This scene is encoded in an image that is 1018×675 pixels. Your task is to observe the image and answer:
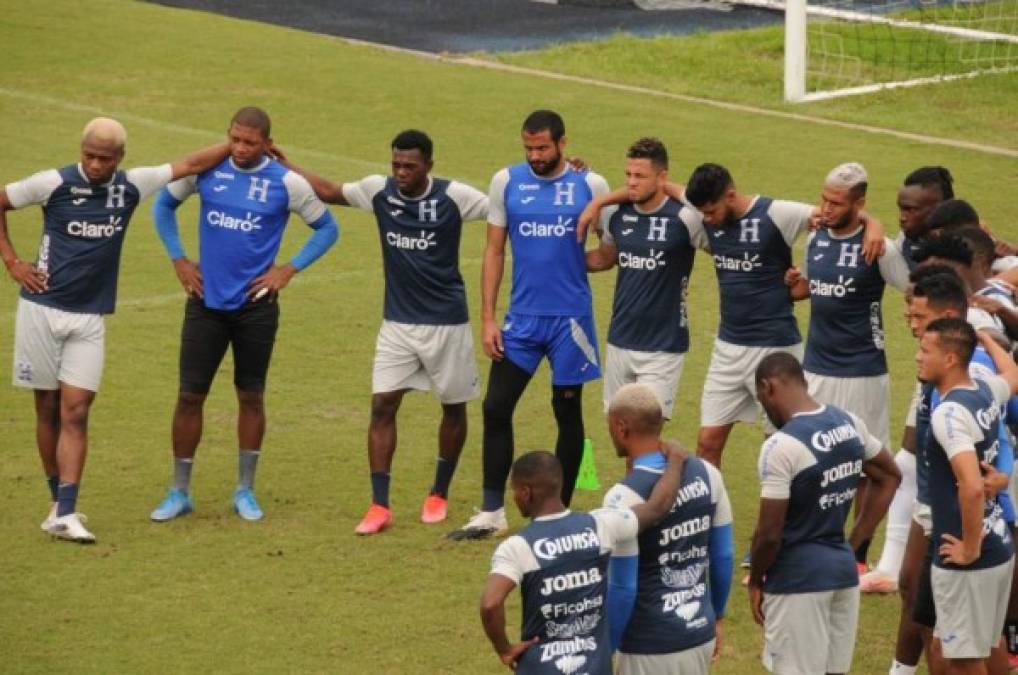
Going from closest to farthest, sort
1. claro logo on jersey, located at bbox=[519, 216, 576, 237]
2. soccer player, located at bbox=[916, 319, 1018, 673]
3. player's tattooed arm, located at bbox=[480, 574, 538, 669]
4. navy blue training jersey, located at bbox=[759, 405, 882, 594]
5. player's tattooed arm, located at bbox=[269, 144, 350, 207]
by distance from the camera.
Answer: player's tattooed arm, located at bbox=[480, 574, 538, 669] < navy blue training jersey, located at bbox=[759, 405, 882, 594] < soccer player, located at bbox=[916, 319, 1018, 673] < claro logo on jersey, located at bbox=[519, 216, 576, 237] < player's tattooed arm, located at bbox=[269, 144, 350, 207]

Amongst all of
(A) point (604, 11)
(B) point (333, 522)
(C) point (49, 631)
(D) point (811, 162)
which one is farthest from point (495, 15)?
(C) point (49, 631)

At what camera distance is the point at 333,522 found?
1207cm

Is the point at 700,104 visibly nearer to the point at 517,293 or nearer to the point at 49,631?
the point at 517,293

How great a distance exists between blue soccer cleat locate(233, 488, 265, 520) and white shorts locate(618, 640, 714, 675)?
429 centimetres

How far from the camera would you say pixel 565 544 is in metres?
7.77

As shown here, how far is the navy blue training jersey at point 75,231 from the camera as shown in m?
11.7

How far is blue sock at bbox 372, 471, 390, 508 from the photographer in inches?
471

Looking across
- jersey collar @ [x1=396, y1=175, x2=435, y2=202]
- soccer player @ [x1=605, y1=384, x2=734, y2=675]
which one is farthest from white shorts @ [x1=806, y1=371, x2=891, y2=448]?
soccer player @ [x1=605, y1=384, x2=734, y2=675]

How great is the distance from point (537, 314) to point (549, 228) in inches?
20.1

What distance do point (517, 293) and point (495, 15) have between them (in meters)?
20.0

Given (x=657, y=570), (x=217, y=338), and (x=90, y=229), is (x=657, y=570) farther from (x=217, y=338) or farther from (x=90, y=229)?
(x=90, y=229)

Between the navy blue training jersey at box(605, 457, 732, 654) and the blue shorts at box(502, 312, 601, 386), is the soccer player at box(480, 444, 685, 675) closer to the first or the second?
the navy blue training jersey at box(605, 457, 732, 654)

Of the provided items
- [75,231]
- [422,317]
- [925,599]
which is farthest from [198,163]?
[925,599]

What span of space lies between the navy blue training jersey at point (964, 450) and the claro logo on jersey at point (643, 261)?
2850mm
